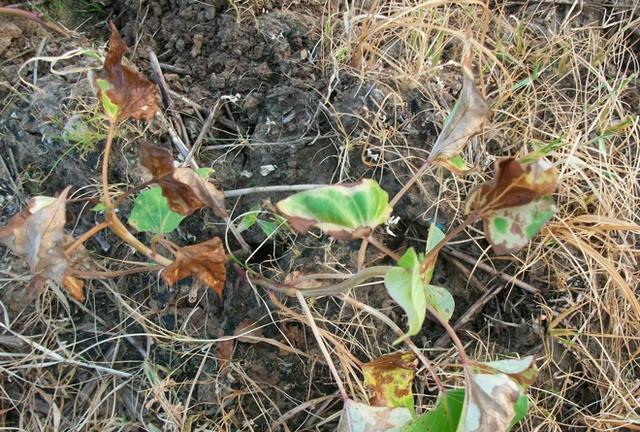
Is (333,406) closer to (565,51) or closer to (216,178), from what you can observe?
(216,178)

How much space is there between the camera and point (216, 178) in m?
1.27

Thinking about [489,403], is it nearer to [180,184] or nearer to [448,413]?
[448,413]

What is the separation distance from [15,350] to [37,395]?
0.10 m

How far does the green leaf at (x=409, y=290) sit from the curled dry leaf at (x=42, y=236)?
0.45 metres

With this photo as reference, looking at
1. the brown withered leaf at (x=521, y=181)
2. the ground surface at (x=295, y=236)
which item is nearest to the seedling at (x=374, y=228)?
the brown withered leaf at (x=521, y=181)

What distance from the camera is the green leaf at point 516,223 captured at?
84 centimetres

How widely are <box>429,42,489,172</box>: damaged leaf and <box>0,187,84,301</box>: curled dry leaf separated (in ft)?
1.83

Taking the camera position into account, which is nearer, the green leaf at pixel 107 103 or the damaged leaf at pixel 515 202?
the damaged leaf at pixel 515 202

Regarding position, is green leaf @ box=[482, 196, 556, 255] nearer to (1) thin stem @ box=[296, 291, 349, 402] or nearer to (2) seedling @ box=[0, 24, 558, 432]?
(2) seedling @ box=[0, 24, 558, 432]

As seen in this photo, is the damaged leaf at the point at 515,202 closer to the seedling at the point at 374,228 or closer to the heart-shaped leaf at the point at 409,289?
the seedling at the point at 374,228

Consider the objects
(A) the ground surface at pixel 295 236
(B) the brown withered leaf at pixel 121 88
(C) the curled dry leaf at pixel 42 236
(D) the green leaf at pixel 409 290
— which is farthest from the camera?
(A) the ground surface at pixel 295 236

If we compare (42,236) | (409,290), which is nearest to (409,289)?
(409,290)

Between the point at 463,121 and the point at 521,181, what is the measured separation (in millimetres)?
212

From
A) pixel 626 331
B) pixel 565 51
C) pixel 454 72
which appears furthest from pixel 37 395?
pixel 565 51
